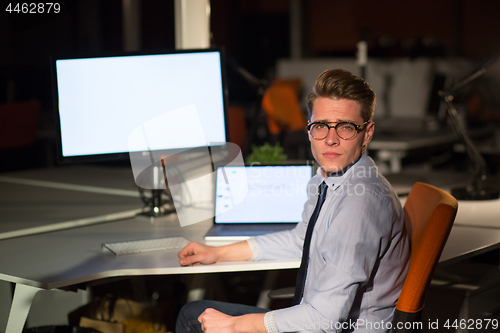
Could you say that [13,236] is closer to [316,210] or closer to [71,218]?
[71,218]

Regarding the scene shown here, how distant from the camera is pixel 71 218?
2.00 meters

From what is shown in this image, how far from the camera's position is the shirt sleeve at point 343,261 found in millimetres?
1098

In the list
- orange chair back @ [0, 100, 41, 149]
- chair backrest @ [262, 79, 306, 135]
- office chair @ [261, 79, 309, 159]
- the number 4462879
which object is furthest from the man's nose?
orange chair back @ [0, 100, 41, 149]

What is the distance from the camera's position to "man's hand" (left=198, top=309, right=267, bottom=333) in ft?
3.83

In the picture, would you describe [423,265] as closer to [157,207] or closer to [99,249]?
[99,249]

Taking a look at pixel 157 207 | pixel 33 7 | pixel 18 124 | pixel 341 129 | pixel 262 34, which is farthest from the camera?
pixel 262 34

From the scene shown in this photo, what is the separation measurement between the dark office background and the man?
2864 mm

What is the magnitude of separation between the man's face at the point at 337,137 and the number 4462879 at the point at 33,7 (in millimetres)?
1569

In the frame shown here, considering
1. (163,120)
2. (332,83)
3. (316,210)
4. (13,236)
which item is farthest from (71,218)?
(332,83)

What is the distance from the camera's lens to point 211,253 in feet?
4.89

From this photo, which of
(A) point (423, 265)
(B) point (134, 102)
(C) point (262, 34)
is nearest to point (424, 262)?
(A) point (423, 265)

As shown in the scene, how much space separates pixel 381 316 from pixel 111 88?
1213mm

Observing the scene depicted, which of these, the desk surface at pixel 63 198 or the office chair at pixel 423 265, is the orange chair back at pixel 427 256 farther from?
the desk surface at pixel 63 198

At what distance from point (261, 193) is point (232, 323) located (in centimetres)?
70
